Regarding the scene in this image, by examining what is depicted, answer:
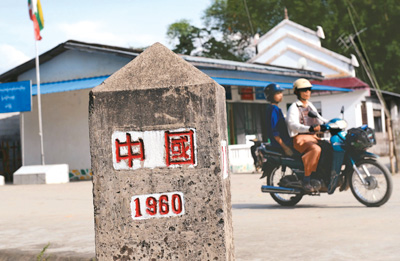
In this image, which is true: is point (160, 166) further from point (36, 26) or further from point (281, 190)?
point (36, 26)

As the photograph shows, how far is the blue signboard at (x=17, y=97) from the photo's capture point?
1814 centimetres

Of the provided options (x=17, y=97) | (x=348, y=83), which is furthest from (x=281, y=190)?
(x=348, y=83)

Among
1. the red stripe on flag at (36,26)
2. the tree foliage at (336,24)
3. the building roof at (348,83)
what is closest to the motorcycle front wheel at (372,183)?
the red stripe on flag at (36,26)

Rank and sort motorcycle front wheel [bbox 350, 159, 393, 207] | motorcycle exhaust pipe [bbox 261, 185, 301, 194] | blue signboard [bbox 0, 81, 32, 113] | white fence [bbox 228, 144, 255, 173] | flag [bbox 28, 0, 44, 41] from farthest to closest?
1. flag [bbox 28, 0, 44, 41]
2. white fence [bbox 228, 144, 255, 173]
3. blue signboard [bbox 0, 81, 32, 113]
4. motorcycle exhaust pipe [bbox 261, 185, 301, 194]
5. motorcycle front wheel [bbox 350, 159, 393, 207]

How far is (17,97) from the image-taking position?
18.3m

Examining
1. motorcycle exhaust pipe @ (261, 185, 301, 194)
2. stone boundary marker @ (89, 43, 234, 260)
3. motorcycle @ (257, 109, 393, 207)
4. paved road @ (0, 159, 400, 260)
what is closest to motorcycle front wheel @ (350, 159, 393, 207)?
motorcycle @ (257, 109, 393, 207)

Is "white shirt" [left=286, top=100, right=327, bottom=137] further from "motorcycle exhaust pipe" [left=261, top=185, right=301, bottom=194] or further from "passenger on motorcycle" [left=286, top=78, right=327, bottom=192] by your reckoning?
"motorcycle exhaust pipe" [left=261, top=185, right=301, bottom=194]

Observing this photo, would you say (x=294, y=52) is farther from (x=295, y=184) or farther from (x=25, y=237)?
(x=25, y=237)

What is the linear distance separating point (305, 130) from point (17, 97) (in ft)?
39.5

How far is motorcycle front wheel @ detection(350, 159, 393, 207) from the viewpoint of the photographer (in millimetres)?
7957

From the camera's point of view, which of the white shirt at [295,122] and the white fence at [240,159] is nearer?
the white shirt at [295,122]

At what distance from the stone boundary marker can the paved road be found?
1.56 metres

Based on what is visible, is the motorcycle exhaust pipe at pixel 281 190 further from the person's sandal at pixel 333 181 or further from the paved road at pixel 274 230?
the person's sandal at pixel 333 181

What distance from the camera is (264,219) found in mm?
7520
